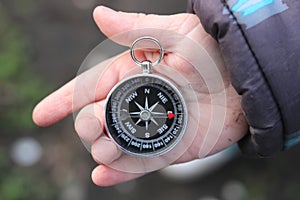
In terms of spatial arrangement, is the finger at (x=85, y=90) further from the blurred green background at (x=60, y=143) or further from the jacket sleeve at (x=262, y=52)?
the blurred green background at (x=60, y=143)

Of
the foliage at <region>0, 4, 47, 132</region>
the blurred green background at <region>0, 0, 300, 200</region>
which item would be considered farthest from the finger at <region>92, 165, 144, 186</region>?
the foliage at <region>0, 4, 47, 132</region>

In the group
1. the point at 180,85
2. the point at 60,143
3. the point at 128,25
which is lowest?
the point at 60,143

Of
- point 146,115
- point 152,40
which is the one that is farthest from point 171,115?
point 152,40

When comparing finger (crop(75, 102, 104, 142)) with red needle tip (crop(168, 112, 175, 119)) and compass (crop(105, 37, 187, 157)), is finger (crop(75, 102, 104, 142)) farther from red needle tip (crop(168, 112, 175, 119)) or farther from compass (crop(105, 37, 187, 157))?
red needle tip (crop(168, 112, 175, 119))

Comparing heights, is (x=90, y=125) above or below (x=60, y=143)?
above

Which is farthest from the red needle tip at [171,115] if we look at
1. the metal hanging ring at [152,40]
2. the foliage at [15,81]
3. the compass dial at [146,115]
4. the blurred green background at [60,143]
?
the foliage at [15,81]

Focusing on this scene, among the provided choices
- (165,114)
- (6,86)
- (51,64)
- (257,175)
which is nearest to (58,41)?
(51,64)

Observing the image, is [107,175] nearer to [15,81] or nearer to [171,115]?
[171,115]

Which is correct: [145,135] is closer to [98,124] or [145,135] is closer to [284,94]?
[98,124]
